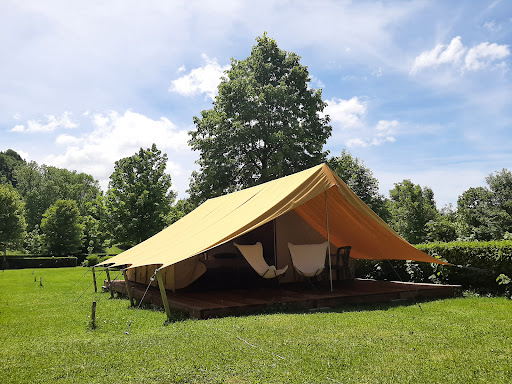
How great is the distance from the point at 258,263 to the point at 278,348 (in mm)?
3027

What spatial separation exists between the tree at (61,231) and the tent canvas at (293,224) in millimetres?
20821

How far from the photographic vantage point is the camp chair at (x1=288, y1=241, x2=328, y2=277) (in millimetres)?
6500

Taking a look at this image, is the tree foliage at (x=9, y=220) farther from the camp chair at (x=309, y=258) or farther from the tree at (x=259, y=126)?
the camp chair at (x=309, y=258)

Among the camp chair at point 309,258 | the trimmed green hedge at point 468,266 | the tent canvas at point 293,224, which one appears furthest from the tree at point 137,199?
the trimmed green hedge at point 468,266

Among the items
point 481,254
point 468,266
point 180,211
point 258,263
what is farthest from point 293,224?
point 180,211

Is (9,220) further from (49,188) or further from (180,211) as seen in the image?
(49,188)

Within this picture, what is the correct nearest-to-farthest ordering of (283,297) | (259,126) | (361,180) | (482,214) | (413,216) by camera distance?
(283,297)
(259,126)
(361,180)
(482,214)
(413,216)

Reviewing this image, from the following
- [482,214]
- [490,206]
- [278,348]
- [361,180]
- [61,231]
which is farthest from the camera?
[61,231]

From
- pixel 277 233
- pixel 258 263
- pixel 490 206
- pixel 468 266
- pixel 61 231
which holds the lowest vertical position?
pixel 468 266

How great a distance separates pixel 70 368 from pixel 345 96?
7.74 m

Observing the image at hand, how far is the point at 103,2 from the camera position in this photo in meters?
6.05

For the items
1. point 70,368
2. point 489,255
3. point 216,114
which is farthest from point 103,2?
point 216,114

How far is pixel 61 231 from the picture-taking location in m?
26.7

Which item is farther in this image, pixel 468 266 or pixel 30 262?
pixel 30 262
